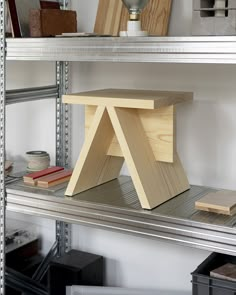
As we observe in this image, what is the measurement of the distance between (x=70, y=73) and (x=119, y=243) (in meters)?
0.59

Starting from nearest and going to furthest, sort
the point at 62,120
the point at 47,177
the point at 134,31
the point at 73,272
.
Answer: the point at 134,31 → the point at 47,177 → the point at 73,272 → the point at 62,120

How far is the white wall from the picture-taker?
4.96 ft

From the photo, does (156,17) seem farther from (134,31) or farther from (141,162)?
(141,162)

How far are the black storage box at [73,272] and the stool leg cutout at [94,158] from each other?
13.1 inches

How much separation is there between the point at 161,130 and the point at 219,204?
0.77ft

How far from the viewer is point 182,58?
116cm

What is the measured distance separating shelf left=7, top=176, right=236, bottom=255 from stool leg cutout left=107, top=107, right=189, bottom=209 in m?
0.03

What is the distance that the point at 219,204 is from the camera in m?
1.26

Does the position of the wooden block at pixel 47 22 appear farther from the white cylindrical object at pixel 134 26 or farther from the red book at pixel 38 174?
the red book at pixel 38 174

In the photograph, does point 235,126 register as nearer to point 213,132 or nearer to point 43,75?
point 213,132

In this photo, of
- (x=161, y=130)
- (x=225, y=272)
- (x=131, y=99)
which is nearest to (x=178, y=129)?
(x=161, y=130)

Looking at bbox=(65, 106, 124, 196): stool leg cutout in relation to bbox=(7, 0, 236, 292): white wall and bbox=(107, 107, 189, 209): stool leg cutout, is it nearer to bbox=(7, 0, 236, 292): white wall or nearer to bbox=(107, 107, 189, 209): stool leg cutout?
bbox=(107, 107, 189, 209): stool leg cutout

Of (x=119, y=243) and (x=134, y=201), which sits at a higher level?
(x=134, y=201)

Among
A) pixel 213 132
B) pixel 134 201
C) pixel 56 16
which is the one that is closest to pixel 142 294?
pixel 134 201
